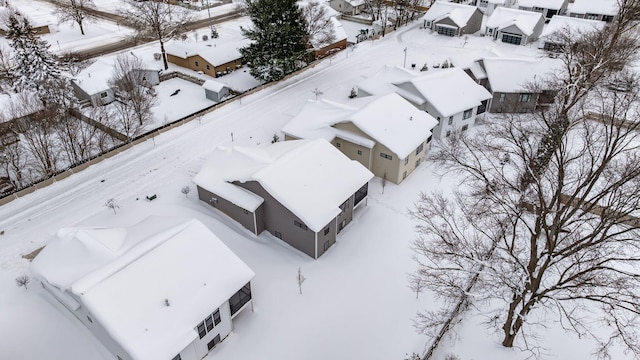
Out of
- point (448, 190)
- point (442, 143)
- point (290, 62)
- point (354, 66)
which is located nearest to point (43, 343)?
point (448, 190)

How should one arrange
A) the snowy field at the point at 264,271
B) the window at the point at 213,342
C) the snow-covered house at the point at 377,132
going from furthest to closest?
the snow-covered house at the point at 377,132 < the snowy field at the point at 264,271 < the window at the point at 213,342

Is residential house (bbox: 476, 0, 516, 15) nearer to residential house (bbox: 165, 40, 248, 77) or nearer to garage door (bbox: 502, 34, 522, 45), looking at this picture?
garage door (bbox: 502, 34, 522, 45)

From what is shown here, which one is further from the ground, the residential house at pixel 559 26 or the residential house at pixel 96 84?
the residential house at pixel 559 26

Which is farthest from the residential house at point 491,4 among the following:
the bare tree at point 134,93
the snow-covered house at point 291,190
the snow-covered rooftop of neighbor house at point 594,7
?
the bare tree at point 134,93

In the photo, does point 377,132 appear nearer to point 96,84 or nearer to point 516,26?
point 96,84

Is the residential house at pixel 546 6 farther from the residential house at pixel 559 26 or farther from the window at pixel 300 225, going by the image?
the window at pixel 300 225

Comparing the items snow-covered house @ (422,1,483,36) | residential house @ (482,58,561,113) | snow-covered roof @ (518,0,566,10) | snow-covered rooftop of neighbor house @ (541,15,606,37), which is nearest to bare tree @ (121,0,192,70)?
snow-covered house @ (422,1,483,36)

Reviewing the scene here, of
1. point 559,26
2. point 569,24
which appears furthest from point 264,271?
point 569,24
